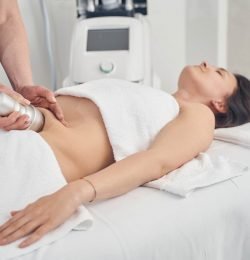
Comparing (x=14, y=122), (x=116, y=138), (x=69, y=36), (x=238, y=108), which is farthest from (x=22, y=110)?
(x=69, y=36)

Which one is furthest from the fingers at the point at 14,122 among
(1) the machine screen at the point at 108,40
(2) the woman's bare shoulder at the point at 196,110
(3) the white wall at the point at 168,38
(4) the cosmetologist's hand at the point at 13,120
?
(3) the white wall at the point at 168,38

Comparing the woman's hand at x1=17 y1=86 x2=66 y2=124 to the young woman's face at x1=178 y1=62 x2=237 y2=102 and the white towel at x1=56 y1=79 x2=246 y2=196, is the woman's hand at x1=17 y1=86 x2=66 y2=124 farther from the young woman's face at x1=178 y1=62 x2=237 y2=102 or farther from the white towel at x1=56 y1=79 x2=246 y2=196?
the young woman's face at x1=178 y1=62 x2=237 y2=102

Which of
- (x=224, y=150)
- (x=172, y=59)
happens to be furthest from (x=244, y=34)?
(x=224, y=150)

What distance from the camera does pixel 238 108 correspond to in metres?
1.71

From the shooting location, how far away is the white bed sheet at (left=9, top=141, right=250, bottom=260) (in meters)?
0.97

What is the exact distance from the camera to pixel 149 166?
1232 mm

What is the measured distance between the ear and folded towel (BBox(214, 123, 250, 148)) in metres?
0.07

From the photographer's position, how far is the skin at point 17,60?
139cm

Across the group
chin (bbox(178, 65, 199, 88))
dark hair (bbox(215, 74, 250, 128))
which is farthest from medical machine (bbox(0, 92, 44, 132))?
dark hair (bbox(215, 74, 250, 128))

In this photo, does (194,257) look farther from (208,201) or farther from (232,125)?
(232,125)

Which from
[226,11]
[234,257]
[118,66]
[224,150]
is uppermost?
[226,11]

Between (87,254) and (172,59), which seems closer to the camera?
(87,254)

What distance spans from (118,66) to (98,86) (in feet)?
1.90

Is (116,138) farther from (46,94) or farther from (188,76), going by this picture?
(188,76)
